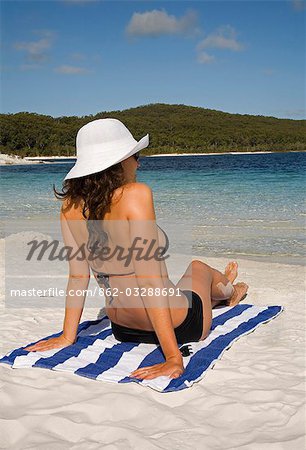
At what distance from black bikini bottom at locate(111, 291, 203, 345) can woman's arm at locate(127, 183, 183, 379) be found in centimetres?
38

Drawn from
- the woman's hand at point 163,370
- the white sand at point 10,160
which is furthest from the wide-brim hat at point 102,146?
the white sand at point 10,160

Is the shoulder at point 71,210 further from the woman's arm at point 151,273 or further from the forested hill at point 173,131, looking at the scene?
the forested hill at point 173,131

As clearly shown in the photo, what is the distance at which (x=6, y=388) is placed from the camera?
9.27 feet

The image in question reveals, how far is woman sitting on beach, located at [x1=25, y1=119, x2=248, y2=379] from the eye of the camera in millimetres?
2844

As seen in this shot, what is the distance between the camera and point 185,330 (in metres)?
3.35

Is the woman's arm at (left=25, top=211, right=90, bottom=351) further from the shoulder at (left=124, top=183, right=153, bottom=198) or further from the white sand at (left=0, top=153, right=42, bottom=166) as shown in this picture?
the white sand at (left=0, top=153, right=42, bottom=166)

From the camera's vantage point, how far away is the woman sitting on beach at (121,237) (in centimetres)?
284

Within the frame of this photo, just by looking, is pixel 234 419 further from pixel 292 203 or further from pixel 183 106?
pixel 183 106

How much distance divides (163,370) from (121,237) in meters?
0.74

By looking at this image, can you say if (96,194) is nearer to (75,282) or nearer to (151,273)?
(151,273)

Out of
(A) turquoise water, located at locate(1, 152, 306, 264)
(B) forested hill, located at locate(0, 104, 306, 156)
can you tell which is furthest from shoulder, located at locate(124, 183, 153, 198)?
(B) forested hill, located at locate(0, 104, 306, 156)

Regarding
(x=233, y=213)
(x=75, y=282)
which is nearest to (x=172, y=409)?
(x=75, y=282)

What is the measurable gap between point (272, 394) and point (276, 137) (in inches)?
3076

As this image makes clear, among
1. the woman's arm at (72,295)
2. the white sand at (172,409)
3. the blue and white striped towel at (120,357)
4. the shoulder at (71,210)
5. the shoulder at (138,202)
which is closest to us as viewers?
the white sand at (172,409)
